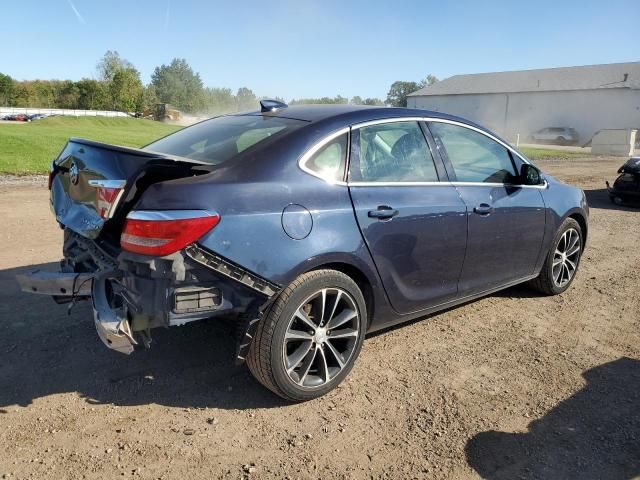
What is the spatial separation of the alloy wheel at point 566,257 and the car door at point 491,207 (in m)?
0.49

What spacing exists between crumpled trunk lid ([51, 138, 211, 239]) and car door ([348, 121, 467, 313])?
103 centimetres

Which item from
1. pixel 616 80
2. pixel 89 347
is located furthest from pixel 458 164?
pixel 616 80

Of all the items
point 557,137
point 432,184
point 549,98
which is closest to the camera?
point 432,184

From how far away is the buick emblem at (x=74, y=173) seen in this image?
3245mm

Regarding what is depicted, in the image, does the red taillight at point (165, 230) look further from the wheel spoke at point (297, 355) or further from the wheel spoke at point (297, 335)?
the wheel spoke at point (297, 355)

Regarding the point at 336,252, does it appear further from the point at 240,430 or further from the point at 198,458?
the point at 198,458

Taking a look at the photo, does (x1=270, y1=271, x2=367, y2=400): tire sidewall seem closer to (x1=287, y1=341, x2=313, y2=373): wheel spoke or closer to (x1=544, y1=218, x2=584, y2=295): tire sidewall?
(x1=287, y1=341, x2=313, y2=373): wheel spoke

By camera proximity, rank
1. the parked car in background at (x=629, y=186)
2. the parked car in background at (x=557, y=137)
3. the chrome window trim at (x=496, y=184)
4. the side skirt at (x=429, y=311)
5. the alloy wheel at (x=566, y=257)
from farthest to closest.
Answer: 1. the parked car in background at (x=557, y=137)
2. the parked car in background at (x=629, y=186)
3. the alloy wheel at (x=566, y=257)
4. the chrome window trim at (x=496, y=184)
5. the side skirt at (x=429, y=311)

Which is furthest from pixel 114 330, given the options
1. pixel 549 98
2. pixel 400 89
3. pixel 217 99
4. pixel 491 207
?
pixel 400 89

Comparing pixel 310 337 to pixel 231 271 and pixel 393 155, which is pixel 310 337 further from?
pixel 393 155

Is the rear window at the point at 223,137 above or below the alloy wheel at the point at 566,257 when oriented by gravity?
above

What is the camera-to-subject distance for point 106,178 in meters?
2.95

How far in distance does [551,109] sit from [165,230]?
209 feet

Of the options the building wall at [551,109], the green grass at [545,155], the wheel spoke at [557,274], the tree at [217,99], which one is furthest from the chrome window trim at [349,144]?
the tree at [217,99]
